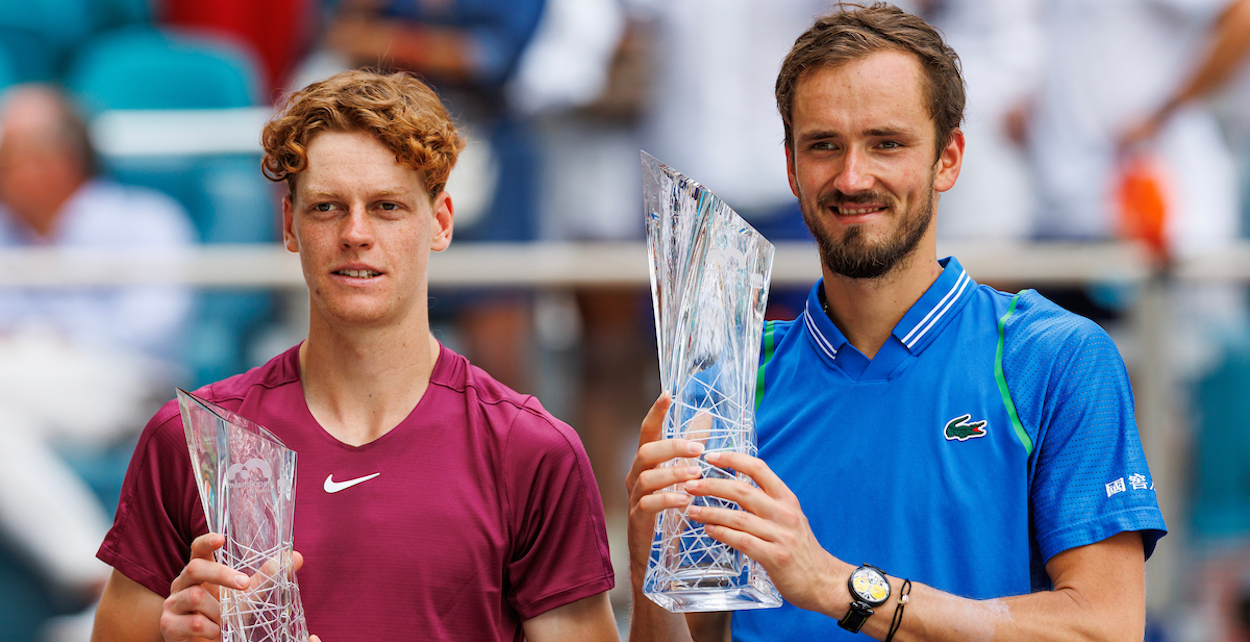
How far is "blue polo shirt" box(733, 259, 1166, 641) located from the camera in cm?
198

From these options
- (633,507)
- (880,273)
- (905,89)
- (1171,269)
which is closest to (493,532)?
A: (633,507)

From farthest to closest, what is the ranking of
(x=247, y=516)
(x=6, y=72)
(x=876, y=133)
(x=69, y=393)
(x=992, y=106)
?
(x=6, y=72) → (x=992, y=106) → (x=69, y=393) → (x=876, y=133) → (x=247, y=516)

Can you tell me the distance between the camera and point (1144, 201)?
4840 millimetres

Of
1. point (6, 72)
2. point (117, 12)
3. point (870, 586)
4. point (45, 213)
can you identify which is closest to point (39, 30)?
point (6, 72)

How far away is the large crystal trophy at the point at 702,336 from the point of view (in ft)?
6.30

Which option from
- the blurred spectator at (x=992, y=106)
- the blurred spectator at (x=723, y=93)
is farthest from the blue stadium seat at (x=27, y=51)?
the blurred spectator at (x=992, y=106)

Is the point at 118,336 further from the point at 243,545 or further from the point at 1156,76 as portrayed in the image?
the point at 1156,76

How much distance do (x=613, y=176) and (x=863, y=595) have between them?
3.22 metres

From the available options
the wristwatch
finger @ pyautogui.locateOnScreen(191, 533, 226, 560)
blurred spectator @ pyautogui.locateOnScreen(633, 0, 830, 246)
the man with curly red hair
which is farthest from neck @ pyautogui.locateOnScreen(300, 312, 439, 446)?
blurred spectator @ pyautogui.locateOnScreen(633, 0, 830, 246)

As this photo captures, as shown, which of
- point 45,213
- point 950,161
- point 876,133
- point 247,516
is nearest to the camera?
point 247,516

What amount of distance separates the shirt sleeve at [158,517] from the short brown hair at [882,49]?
3.83 feet

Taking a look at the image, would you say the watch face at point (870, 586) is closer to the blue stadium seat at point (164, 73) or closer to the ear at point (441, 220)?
the ear at point (441, 220)

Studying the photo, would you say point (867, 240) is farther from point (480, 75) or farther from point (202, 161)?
point (202, 161)

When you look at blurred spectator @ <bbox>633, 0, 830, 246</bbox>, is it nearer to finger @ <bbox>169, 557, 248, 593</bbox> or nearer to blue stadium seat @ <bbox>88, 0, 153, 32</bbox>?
blue stadium seat @ <bbox>88, 0, 153, 32</bbox>
